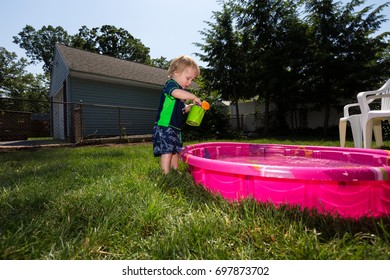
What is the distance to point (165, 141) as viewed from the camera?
2.38 m

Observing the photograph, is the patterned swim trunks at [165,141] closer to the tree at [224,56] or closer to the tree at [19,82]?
the tree at [224,56]

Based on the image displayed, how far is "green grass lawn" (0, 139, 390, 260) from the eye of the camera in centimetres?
98

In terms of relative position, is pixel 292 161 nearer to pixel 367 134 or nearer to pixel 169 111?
pixel 367 134

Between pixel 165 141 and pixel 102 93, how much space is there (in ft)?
31.6

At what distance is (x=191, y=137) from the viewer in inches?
325

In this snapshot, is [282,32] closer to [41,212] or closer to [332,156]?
[332,156]

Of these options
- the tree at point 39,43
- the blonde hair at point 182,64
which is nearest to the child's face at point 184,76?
the blonde hair at point 182,64

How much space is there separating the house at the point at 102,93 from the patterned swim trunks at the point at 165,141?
6738mm

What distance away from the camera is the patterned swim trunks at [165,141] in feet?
7.72

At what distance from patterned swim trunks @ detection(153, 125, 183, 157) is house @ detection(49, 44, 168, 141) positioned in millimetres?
6738

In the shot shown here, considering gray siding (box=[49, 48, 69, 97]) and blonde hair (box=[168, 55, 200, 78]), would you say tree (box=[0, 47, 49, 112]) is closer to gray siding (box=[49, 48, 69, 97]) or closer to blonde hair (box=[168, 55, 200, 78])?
gray siding (box=[49, 48, 69, 97])
